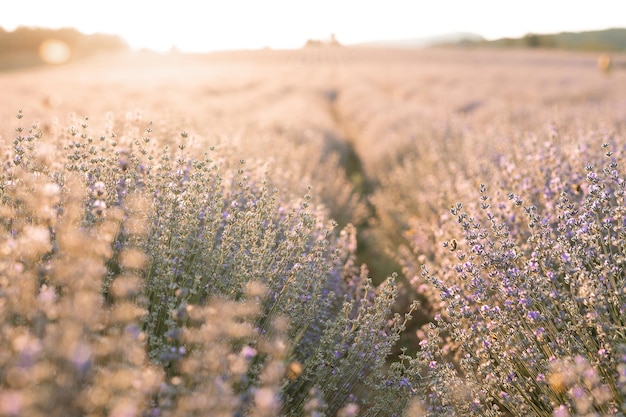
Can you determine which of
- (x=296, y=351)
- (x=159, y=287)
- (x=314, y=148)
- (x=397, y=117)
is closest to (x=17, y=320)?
(x=159, y=287)

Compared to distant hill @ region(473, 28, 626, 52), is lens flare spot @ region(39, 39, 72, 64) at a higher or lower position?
higher

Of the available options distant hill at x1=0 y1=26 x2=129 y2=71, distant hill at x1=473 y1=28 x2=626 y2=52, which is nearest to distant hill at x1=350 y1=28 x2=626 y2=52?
distant hill at x1=473 y1=28 x2=626 y2=52

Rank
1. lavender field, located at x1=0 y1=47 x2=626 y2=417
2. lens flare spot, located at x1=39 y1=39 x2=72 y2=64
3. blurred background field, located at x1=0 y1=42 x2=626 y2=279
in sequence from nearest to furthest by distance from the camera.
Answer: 1. lavender field, located at x1=0 y1=47 x2=626 y2=417
2. blurred background field, located at x1=0 y1=42 x2=626 y2=279
3. lens flare spot, located at x1=39 y1=39 x2=72 y2=64

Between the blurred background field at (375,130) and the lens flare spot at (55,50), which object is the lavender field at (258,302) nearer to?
the blurred background field at (375,130)

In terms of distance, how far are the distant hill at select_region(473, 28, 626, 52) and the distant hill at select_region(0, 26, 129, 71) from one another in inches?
1866

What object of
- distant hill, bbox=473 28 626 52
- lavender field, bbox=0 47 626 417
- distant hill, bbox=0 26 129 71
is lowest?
distant hill, bbox=473 28 626 52

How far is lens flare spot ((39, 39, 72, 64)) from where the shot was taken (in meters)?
49.0

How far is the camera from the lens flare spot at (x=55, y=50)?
49.0 meters

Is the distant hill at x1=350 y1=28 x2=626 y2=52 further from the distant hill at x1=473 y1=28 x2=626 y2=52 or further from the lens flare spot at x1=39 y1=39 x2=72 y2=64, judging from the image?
the lens flare spot at x1=39 y1=39 x2=72 y2=64

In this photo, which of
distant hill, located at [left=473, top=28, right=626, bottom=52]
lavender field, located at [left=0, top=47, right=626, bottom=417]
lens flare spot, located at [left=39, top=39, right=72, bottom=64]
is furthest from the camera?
distant hill, located at [left=473, top=28, right=626, bottom=52]

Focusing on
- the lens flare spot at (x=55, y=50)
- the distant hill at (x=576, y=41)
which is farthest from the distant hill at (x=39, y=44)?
the distant hill at (x=576, y=41)

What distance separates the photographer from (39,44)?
50375mm

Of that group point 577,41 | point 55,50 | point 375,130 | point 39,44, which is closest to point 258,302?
point 375,130

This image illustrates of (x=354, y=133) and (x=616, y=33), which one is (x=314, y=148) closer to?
(x=354, y=133)
